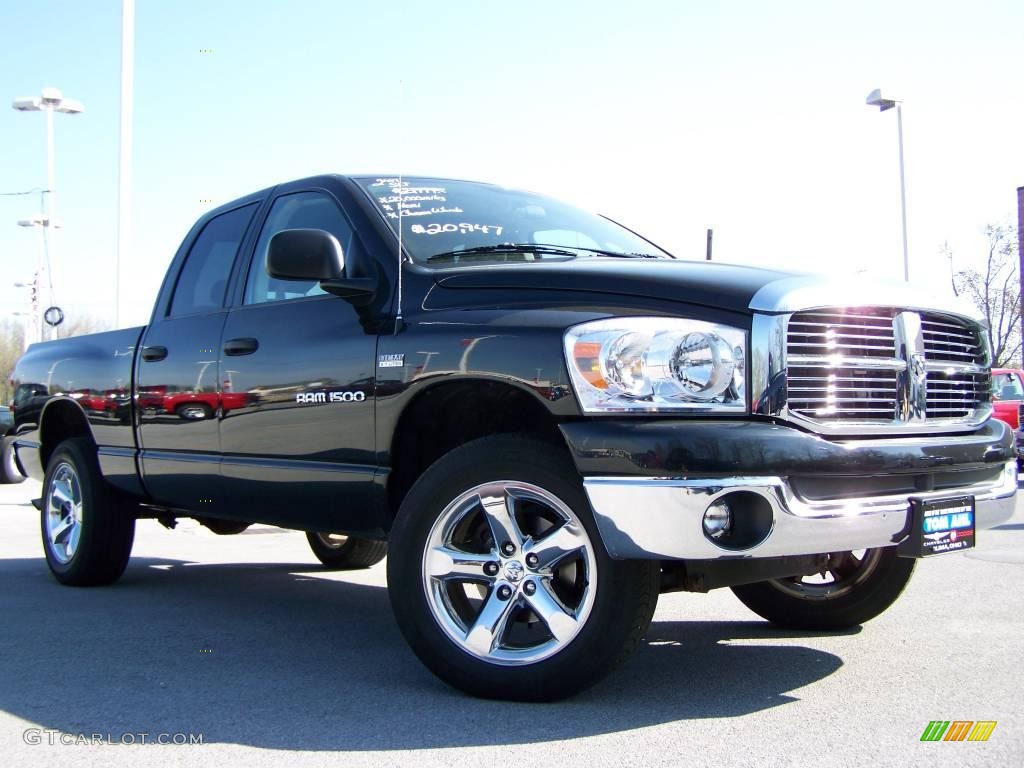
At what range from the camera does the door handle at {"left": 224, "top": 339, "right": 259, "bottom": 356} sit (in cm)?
480

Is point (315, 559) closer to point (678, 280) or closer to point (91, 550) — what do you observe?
point (91, 550)

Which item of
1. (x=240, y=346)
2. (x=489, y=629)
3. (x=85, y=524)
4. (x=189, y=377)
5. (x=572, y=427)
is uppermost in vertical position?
(x=240, y=346)

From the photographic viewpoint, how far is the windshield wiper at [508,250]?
4402mm

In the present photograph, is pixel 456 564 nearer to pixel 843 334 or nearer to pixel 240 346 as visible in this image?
pixel 843 334

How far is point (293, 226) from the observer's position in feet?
16.9

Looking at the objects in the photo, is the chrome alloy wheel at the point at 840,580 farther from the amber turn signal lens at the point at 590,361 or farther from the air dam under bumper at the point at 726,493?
the amber turn signal lens at the point at 590,361

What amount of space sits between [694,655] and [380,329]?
1749mm

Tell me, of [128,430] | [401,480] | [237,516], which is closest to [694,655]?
[401,480]

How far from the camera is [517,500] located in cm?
364

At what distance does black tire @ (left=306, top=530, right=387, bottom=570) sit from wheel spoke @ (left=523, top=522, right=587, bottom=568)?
12.1ft

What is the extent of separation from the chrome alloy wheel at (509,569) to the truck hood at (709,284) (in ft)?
2.29

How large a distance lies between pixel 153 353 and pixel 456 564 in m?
2.60

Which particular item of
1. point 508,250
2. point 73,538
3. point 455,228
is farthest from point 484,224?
point 73,538

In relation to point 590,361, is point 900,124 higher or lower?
higher
